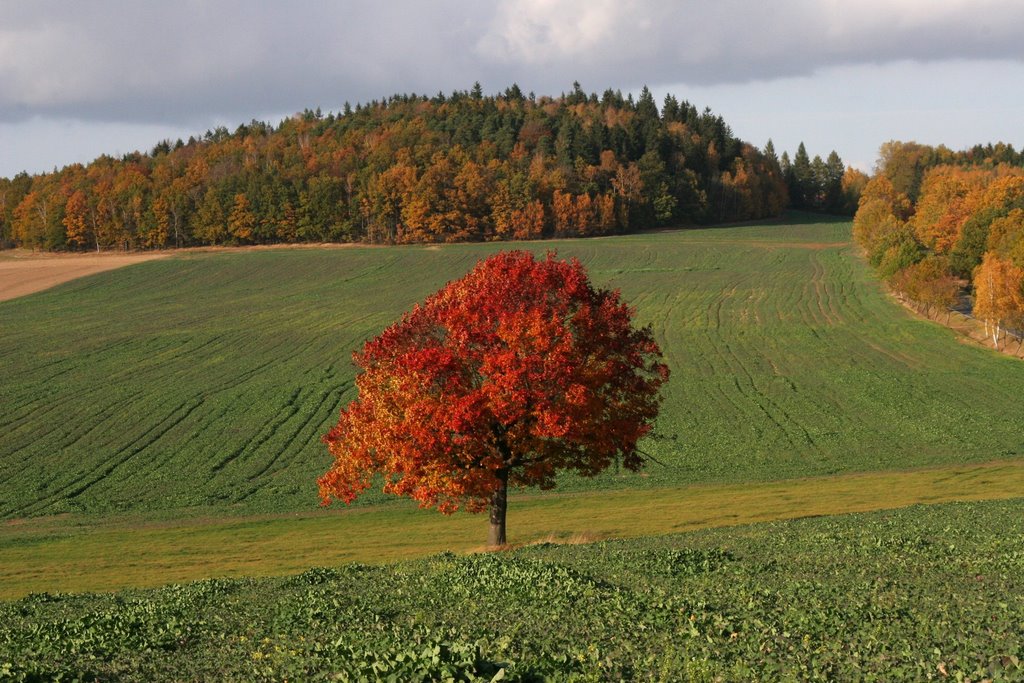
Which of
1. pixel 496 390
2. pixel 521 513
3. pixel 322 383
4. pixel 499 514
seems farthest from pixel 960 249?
pixel 496 390

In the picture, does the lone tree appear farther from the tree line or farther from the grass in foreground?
the tree line

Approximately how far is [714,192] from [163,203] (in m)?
95.9

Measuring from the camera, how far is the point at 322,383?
64.6 meters

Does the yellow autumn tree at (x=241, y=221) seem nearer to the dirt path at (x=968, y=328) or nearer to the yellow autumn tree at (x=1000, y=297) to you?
the dirt path at (x=968, y=328)

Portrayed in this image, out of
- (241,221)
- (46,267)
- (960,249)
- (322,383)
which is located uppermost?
(241,221)

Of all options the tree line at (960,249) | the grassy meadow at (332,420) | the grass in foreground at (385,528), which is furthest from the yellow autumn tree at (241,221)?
the grass in foreground at (385,528)

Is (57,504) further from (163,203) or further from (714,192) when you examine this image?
(714,192)

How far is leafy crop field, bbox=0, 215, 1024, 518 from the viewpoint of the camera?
4634 centimetres

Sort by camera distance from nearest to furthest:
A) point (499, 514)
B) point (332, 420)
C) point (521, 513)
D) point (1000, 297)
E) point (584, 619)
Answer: point (584, 619) → point (499, 514) → point (521, 513) → point (332, 420) → point (1000, 297)

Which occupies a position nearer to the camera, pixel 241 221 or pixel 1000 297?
pixel 1000 297

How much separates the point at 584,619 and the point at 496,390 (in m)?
14.2

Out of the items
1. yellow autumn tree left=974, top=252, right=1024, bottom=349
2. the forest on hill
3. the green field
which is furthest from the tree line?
the forest on hill

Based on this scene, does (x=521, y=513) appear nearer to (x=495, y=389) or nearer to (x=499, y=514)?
(x=499, y=514)

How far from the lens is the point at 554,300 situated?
29844 mm
